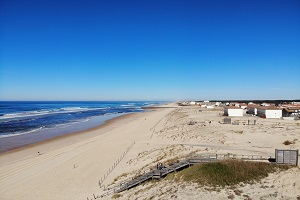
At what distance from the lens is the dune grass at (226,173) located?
15984 millimetres

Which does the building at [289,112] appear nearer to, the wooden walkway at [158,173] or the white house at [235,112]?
the white house at [235,112]

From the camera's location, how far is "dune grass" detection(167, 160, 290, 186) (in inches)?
629

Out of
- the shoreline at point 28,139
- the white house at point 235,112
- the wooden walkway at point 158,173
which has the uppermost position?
the white house at point 235,112

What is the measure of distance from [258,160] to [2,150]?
31.7 meters

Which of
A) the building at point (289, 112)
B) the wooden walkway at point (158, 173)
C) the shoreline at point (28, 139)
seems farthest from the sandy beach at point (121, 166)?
the building at point (289, 112)

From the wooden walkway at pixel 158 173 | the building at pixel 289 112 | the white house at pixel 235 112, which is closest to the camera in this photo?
the wooden walkway at pixel 158 173

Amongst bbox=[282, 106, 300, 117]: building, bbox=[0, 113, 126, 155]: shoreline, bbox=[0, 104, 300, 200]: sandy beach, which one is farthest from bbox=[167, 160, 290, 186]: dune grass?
bbox=[282, 106, 300, 117]: building

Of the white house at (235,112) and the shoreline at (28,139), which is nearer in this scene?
the shoreline at (28,139)

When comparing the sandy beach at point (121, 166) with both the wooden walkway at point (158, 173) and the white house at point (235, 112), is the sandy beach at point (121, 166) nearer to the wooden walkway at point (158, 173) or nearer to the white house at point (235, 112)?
the wooden walkway at point (158, 173)

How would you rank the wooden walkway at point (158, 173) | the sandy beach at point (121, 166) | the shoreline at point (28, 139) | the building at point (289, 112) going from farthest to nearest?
the building at point (289, 112), the shoreline at point (28, 139), the wooden walkway at point (158, 173), the sandy beach at point (121, 166)

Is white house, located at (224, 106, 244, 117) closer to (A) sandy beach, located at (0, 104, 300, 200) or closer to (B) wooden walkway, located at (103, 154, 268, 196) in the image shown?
(A) sandy beach, located at (0, 104, 300, 200)

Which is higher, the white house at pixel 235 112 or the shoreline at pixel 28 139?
the white house at pixel 235 112

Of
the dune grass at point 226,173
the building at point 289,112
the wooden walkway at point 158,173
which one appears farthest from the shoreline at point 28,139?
the building at point 289,112

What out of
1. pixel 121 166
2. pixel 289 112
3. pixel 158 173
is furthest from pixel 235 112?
pixel 158 173
